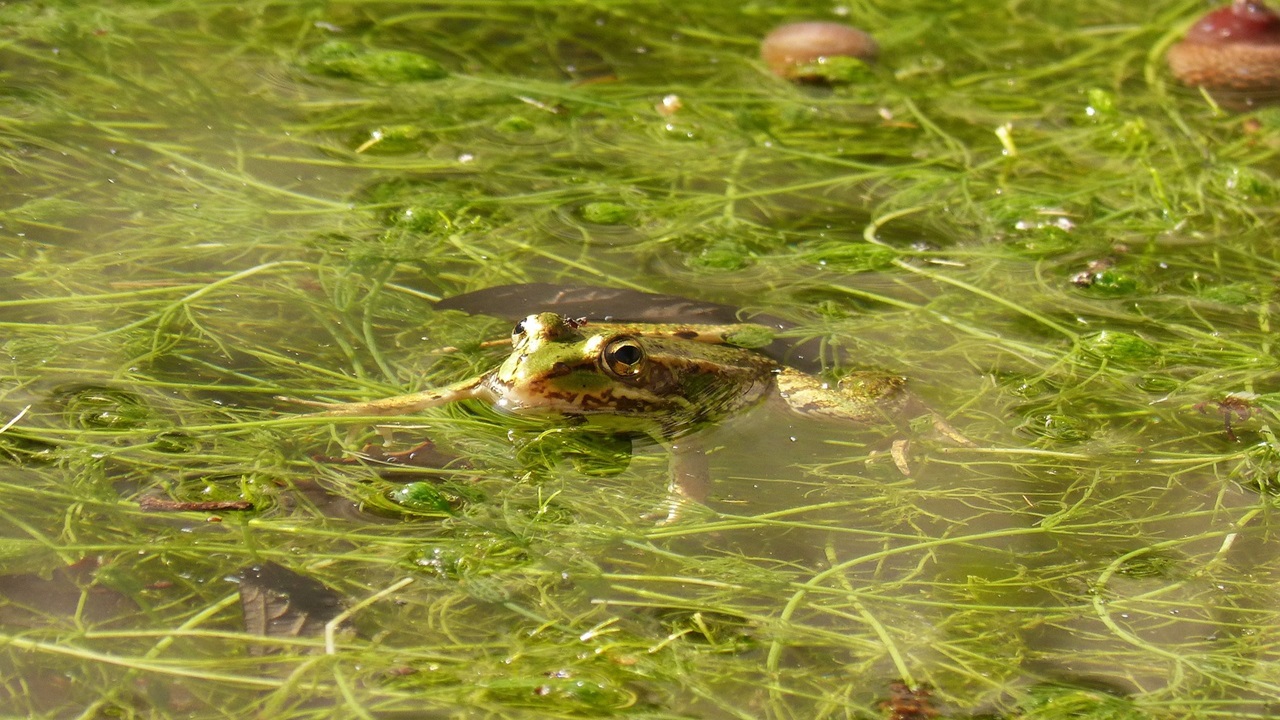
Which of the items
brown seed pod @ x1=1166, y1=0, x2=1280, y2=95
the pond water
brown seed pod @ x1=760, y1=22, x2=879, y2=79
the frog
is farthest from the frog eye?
brown seed pod @ x1=1166, y1=0, x2=1280, y2=95

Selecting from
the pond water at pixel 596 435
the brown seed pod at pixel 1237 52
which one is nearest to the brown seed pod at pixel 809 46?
the pond water at pixel 596 435

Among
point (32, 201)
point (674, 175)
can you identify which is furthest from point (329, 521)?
point (674, 175)

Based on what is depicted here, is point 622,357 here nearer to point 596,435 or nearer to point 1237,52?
point 596,435

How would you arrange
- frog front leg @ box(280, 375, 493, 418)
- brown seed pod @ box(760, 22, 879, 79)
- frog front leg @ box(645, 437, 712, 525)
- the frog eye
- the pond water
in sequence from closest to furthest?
1. the pond water
2. frog front leg @ box(645, 437, 712, 525)
3. frog front leg @ box(280, 375, 493, 418)
4. the frog eye
5. brown seed pod @ box(760, 22, 879, 79)

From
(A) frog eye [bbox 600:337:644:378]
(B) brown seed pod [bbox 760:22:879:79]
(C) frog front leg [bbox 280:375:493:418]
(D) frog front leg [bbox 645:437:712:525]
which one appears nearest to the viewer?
(D) frog front leg [bbox 645:437:712:525]

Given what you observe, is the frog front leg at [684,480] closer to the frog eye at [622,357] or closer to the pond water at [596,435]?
the pond water at [596,435]

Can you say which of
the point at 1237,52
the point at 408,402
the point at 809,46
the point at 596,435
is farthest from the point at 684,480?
the point at 1237,52

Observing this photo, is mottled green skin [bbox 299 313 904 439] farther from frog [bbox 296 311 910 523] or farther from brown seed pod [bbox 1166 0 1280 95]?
brown seed pod [bbox 1166 0 1280 95]
